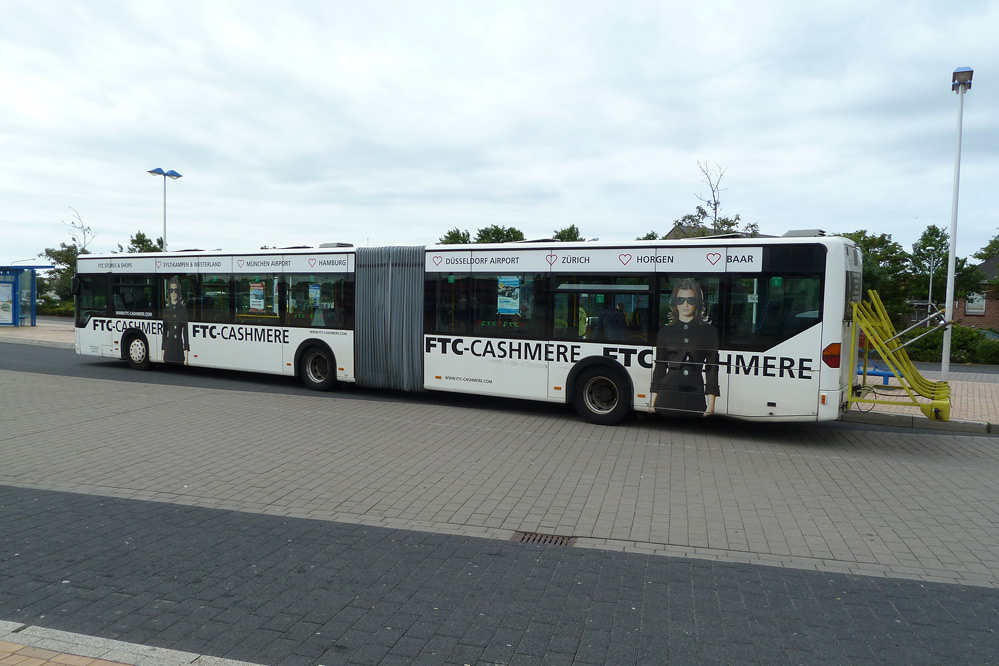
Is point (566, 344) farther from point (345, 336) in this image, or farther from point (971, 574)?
point (971, 574)

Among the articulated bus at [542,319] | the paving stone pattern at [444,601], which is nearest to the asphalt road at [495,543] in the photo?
the paving stone pattern at [444,601]

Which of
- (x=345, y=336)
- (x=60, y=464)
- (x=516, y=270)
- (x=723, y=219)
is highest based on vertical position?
(x=723, y=219)

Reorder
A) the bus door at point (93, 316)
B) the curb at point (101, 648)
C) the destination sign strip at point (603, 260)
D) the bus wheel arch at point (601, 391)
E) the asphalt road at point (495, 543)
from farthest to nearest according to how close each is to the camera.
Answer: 1. the bus door at point (93, 316)
2. the bus wheel arch at point (601, 391)
3. the destination sign strip at point (603, 260)
4. the asphalt road at point (495, 543)
5. the curb at point (101, 648)

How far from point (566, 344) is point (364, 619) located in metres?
7.34

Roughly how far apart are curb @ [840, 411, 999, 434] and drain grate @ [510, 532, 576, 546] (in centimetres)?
692

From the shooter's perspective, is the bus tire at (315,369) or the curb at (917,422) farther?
the bus tire at (315,369)

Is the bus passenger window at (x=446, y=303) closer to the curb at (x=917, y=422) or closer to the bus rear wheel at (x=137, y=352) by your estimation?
the curb at (x=917, y=422)

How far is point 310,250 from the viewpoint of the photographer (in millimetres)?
13766

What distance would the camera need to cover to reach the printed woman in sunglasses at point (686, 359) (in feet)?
32.3

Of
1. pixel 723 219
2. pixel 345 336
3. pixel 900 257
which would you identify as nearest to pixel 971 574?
pixel 345 336

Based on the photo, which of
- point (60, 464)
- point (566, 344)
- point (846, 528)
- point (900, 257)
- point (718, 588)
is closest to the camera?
point (718, 588)

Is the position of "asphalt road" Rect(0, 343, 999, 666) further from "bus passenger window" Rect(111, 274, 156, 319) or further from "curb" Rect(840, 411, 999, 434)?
"bus passenger window" Rect(111, 274, 156, 319)

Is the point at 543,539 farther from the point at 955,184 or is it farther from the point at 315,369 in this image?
the point at 955,184

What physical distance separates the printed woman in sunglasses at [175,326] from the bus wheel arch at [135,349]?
75cm
